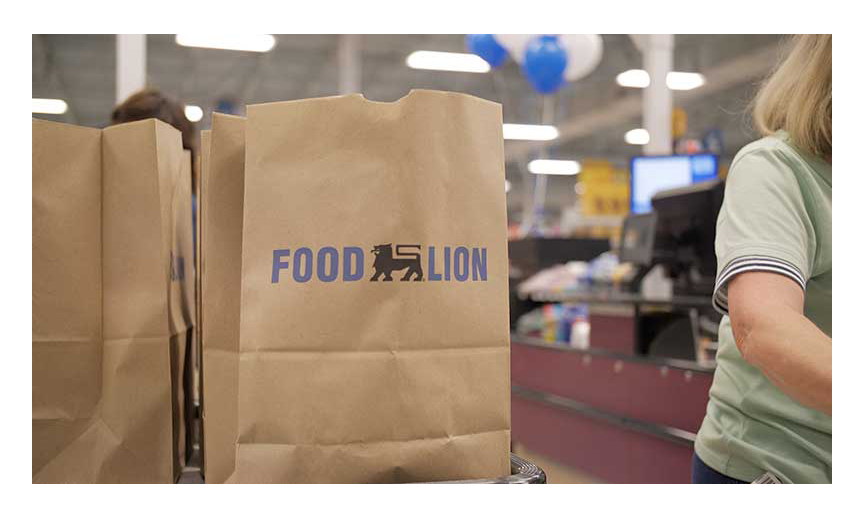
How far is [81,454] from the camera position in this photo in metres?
0.93

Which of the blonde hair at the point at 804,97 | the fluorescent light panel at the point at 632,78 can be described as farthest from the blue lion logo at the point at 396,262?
the fluorescent light panel at the point at 632,78

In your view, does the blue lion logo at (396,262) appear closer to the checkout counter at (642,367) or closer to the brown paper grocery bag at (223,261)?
the brown paper grocery bag at (223,261)

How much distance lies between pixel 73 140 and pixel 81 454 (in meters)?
0.37

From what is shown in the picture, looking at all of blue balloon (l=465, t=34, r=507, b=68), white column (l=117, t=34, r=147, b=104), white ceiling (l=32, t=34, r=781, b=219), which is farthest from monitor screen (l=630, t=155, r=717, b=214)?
white ceiling (l=32, t=34, r=781, b=219)

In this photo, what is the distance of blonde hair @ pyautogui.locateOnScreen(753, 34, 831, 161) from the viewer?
1.15 metres

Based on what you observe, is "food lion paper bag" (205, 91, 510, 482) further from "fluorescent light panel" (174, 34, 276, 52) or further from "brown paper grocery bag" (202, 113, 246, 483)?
"fluorescent light panel" (174, 34, 276, 52)

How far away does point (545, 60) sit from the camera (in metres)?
4.96

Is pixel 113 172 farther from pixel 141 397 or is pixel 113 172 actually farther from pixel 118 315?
pixel 141 397

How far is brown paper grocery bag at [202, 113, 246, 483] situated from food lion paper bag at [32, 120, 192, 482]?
10cm

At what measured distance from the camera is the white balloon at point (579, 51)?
497cm

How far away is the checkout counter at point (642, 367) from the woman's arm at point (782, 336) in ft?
6.12

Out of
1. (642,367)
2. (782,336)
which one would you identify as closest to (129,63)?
(642,367)

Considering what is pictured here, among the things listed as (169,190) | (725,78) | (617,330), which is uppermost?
(725,78)

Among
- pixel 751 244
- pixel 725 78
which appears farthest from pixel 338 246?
pixel 725 78
